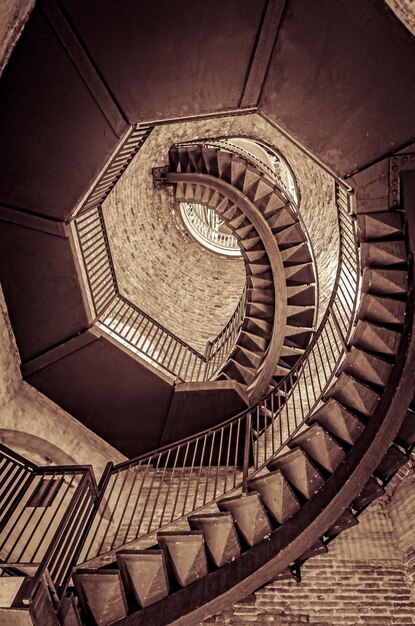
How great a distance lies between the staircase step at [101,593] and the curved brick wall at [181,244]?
6.58m

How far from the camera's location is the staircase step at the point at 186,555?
14.0 feet

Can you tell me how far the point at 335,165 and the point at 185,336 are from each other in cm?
658

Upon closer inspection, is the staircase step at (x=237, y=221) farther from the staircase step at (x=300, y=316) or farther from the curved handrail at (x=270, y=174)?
the staircase step at (x=300, y=316)

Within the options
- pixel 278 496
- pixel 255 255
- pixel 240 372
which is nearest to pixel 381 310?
pixel 278 496

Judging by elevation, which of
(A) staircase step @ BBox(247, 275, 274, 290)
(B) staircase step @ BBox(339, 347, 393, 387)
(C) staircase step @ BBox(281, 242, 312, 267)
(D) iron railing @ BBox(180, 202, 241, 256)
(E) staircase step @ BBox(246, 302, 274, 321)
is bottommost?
(B) staircase step @ BBox(339, 347, 393, 387)

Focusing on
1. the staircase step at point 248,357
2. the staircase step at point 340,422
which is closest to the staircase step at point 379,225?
the staircase step at point 340,422

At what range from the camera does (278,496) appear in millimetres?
4492

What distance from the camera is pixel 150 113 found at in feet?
15.8

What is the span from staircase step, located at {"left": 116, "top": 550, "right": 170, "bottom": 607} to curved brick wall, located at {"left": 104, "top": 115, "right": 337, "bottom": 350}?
6429 millimetres

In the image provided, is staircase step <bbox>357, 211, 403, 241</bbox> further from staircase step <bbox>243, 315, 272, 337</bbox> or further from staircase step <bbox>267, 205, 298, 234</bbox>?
staircase step <bbox>243, 315, 272, 337</bbox>

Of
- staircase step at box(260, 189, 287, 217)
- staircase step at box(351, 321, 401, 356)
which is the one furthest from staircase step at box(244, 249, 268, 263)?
staircase step at box(351, 321, 401, 356)

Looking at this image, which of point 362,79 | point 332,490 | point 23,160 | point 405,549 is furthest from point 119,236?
point 405,549

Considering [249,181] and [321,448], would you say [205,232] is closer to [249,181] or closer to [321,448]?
[249,181]

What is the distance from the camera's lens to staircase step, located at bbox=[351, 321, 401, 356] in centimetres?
470
